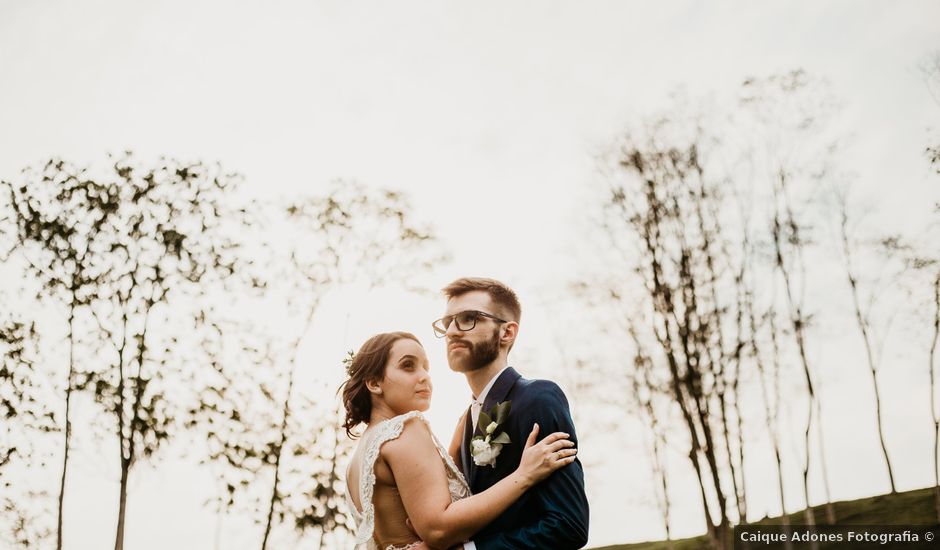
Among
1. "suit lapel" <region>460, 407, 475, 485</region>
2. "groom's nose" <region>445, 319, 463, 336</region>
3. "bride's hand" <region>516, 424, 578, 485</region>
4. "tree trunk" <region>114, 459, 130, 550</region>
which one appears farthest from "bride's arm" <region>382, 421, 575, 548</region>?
"tree trunk" <region>114, 459, 130, 550</region>

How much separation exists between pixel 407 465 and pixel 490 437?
51cm

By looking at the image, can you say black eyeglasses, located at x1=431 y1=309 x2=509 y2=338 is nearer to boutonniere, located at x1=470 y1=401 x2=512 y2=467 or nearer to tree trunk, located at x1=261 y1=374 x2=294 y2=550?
boutonniere, located at x1=470 y1=401 x2=512 y2=467

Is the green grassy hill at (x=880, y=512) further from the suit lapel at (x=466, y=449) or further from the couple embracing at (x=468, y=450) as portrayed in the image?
the couple embracing at (x=468, y=450)

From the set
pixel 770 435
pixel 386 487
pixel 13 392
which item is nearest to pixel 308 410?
pixel 13 392

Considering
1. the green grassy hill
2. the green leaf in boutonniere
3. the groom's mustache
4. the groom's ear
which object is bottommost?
the green leaf in boutonniere

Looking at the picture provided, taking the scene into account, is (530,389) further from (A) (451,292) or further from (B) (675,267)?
(B) (675,267)

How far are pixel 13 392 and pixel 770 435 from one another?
23.6 meters

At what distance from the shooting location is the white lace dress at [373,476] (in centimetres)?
449

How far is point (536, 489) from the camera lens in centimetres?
424

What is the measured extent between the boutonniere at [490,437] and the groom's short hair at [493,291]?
817mm

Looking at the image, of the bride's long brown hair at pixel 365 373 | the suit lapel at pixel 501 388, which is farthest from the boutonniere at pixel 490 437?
the bride's long brown hair at pixel 365 373

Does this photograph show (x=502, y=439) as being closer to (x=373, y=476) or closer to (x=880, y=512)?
(x=373, y=476)

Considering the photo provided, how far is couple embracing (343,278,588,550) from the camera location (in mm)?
4152

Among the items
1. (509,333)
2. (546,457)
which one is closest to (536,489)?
(546,457)
